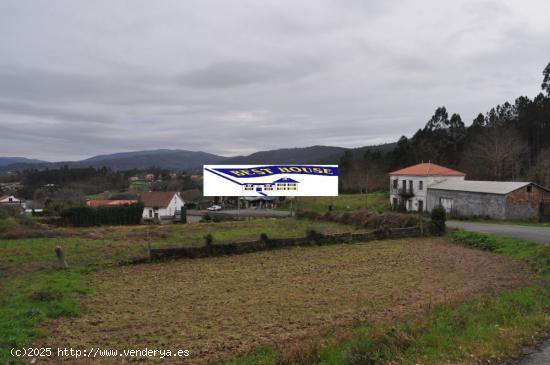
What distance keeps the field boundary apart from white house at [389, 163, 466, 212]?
1848cm

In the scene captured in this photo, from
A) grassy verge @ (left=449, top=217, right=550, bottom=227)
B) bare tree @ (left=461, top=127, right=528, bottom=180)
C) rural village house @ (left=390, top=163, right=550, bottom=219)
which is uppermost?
bare tree @ (left=461, top=127, right=528, bottom=180)

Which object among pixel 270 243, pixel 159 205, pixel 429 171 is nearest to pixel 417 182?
pixel 429 171

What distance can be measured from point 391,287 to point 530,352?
6035mm

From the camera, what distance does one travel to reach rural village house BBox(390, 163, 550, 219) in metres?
28.5

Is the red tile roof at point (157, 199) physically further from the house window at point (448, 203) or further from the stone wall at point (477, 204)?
the stone wall at point (477, 204)

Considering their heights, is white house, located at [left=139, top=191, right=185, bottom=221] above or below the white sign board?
below

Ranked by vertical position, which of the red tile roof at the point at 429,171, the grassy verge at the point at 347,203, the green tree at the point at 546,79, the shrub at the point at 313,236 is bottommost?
the shrub at the point at 313,236

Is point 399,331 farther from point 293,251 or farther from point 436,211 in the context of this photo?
point 436,211

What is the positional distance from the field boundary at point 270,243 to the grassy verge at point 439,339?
10.9 meters

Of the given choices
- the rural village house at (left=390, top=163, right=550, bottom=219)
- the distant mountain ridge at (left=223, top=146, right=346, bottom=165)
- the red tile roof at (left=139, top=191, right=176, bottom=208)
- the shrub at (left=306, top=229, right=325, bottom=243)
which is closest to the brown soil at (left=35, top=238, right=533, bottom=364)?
the shrub at (left=306, top=229, right=325, bottom=243)

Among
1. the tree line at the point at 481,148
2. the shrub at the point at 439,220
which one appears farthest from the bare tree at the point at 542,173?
the shrub at the point at 439,220

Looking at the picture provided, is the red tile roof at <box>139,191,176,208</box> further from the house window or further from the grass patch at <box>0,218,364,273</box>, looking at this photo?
the house window

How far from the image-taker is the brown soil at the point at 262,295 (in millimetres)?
7609

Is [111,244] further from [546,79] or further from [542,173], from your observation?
[546,79]
